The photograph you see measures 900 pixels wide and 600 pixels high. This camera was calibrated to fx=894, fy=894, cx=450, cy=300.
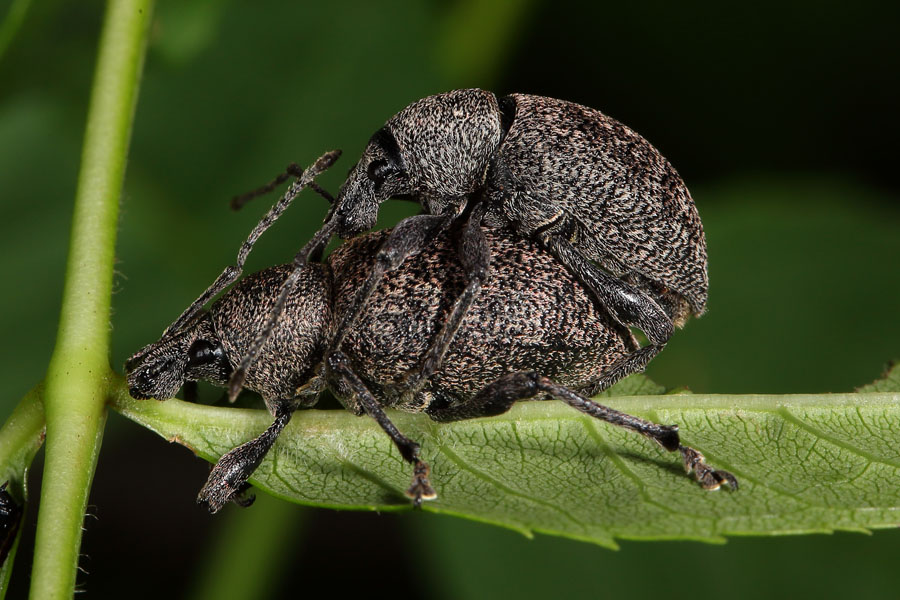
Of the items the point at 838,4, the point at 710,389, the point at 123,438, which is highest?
the point at 838,4

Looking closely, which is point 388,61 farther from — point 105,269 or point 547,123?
point 105,269

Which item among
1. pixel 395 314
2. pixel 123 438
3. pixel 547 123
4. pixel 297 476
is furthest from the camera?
pixel 123 438

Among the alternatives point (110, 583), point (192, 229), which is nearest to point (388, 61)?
point (192, 229)

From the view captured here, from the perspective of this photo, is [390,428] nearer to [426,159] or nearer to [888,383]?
[426,159]

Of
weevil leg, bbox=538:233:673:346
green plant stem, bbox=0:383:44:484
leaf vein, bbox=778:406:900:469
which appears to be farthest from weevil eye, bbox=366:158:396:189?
leaf vein, bbox=778:406:900:469

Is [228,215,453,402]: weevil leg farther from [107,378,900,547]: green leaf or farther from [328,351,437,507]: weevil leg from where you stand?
[107,378,900,547]: green leaf

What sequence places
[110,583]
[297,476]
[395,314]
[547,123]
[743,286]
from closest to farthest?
[297,476]
[395,314]
[547,123]
[743,286]
[110,583]

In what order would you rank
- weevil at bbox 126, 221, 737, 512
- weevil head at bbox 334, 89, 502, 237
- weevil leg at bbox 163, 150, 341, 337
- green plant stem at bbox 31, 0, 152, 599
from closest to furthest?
green plant stem at bbox 31, 0, 152, 599
weevil at bbox 126, 221, 737, 512
weevil leg at bbox 163, 150, 341, 337
weevil head at bbox 334, 89, 502, 237

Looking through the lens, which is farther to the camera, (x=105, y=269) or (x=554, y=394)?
(x=554, y=394)
